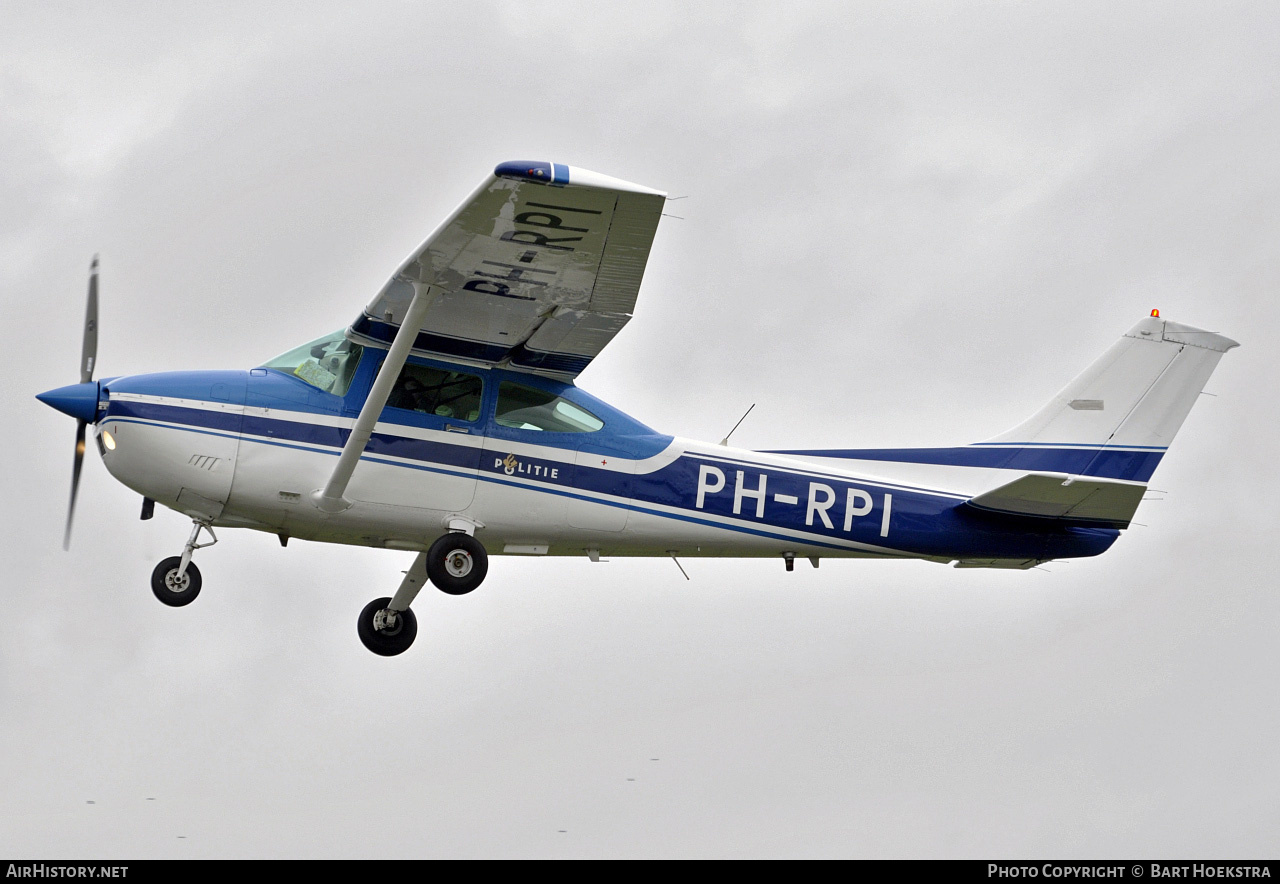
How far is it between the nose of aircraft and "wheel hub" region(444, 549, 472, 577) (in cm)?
297

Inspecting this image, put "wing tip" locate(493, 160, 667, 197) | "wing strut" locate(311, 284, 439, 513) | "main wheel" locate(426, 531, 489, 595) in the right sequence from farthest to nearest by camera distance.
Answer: "main wheel" locate(426, 531, 489, 595)
"wing strut" locate(311, 284, 439, 513)
"wing tip" locate(493, 160, 667, 197)

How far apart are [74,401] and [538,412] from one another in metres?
3.66

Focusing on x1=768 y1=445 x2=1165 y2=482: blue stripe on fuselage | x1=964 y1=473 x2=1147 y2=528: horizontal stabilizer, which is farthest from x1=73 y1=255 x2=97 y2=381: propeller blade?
x1=964 y1=473 x2=1147 y2=528: horizontal stabilizer

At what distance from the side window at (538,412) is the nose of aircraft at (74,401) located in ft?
10.4

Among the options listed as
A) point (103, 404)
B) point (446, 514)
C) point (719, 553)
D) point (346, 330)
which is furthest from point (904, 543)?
point (103, 404)

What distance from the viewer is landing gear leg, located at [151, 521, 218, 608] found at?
39.2 ft

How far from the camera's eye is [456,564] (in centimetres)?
1232

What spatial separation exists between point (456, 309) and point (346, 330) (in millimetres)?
1030

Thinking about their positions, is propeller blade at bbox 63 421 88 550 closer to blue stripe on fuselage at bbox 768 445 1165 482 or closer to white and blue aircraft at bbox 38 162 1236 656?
white and blue aircraft at bbox 38 162 1236 656

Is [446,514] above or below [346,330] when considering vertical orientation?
below

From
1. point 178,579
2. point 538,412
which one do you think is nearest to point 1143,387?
point 538,412

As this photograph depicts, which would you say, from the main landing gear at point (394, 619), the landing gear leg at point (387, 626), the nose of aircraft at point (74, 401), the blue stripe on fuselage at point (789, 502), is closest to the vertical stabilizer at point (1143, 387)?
the blue stripe on fuselage at point (789, 502)
